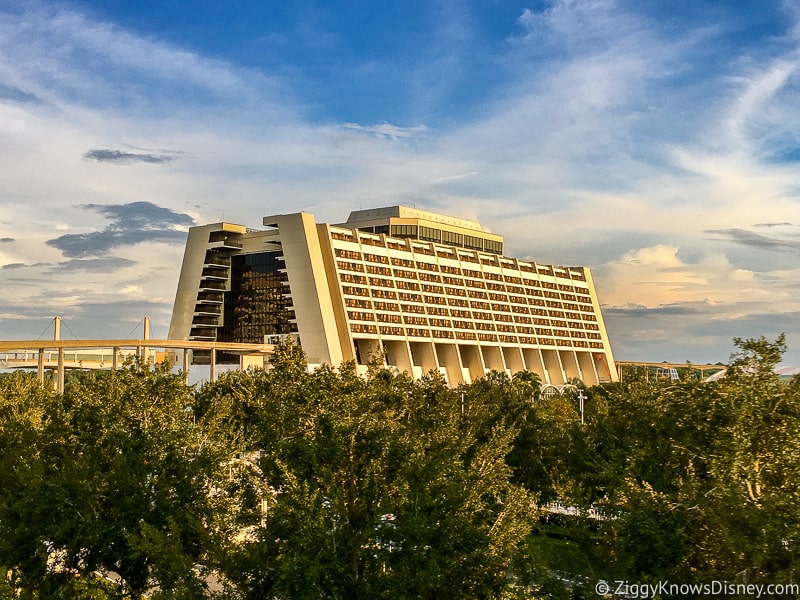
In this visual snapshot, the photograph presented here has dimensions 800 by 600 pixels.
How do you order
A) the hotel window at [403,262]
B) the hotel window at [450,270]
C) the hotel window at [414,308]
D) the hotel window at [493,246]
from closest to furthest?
the hotel window at [414,308] < the hotel window at [403,262] < the hotel window at [450,270] < the hotel window at [493,246]

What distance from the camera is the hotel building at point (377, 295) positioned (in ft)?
444

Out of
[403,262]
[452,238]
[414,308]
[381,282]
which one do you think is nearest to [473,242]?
[452,238]

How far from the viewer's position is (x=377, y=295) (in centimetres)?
14275

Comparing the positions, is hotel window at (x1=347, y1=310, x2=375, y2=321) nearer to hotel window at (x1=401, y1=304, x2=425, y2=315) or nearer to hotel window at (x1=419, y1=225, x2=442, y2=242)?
hotel window at (x1=401, y1=304, x2=425, y2=315)

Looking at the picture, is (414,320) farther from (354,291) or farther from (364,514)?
(364,514)

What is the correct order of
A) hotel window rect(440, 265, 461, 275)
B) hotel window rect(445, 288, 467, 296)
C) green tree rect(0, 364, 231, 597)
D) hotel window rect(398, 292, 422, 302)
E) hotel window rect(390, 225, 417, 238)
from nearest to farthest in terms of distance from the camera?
green tree rect(0, 364, 231, 597) < hotel window rect(398, 292, 422, 302) < hotel window rect(445, 288, 467, 296) < hotel window rect(440, 265, 461, 275) < hotel window rect(390, 225, 417, 238)

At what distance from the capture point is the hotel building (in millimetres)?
135250

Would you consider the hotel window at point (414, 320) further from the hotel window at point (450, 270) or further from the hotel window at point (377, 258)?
the hotel window at point (450, 270)

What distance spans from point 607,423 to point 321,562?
758 inches

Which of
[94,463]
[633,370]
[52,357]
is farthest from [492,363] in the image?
[94,463]

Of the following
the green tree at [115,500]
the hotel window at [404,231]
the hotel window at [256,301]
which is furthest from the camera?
the hotel window at [404,231]

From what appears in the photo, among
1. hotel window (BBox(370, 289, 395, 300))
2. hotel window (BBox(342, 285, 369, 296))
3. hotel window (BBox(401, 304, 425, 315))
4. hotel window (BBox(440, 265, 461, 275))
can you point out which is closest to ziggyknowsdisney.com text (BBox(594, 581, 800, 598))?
hotel window (BBox(342, 285, 369, 296))

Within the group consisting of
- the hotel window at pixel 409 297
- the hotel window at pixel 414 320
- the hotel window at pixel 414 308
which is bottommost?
the hotel window at pixel 414 320

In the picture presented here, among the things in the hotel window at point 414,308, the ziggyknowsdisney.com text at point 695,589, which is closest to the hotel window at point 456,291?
the hotel window at point 414,308
